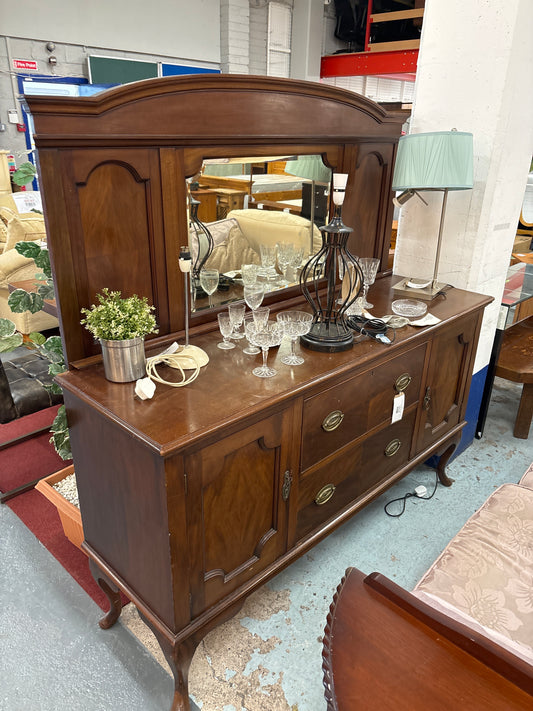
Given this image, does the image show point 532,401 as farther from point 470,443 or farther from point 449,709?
point 449,709

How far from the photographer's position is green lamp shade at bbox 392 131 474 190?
205 centimetres

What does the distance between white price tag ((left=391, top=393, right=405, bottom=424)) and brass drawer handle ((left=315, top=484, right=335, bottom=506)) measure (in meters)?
0.38

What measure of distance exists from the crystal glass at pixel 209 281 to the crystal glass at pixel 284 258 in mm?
319

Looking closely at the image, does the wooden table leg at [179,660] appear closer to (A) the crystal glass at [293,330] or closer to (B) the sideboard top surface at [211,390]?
(B) the sideboard top surface at [211,390]

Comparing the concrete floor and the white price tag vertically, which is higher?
the white price tag

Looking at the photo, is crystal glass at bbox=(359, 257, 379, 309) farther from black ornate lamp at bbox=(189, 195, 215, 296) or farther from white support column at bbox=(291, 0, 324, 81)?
white support column at bbox=(291, 0, 324, 81)

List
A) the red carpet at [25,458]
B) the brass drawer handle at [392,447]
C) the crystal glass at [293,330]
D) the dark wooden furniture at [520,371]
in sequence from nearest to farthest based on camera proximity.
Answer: the crystal glass at [293,330]
the brass drawer handle at [392,447]
the red carpet at [25,458]
the dark wooden furniture at [520,371]

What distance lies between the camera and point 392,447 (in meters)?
2.13

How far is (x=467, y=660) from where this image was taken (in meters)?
0.98

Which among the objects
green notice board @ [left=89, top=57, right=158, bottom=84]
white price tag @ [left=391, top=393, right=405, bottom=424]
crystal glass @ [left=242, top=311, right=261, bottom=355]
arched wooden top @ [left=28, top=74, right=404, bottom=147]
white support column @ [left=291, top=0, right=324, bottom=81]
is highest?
white support column @ [left=291, top=0, right=324, bottom=81]

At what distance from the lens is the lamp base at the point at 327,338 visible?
176 centimetres

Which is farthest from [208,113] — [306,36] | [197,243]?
[306,36]

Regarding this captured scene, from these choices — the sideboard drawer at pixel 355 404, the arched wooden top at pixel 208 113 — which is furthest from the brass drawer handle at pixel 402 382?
the arched wooden top at pixel 208 113

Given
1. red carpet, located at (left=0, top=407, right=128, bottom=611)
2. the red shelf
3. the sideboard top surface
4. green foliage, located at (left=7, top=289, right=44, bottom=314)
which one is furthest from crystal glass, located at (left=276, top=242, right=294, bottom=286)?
the red shelf
